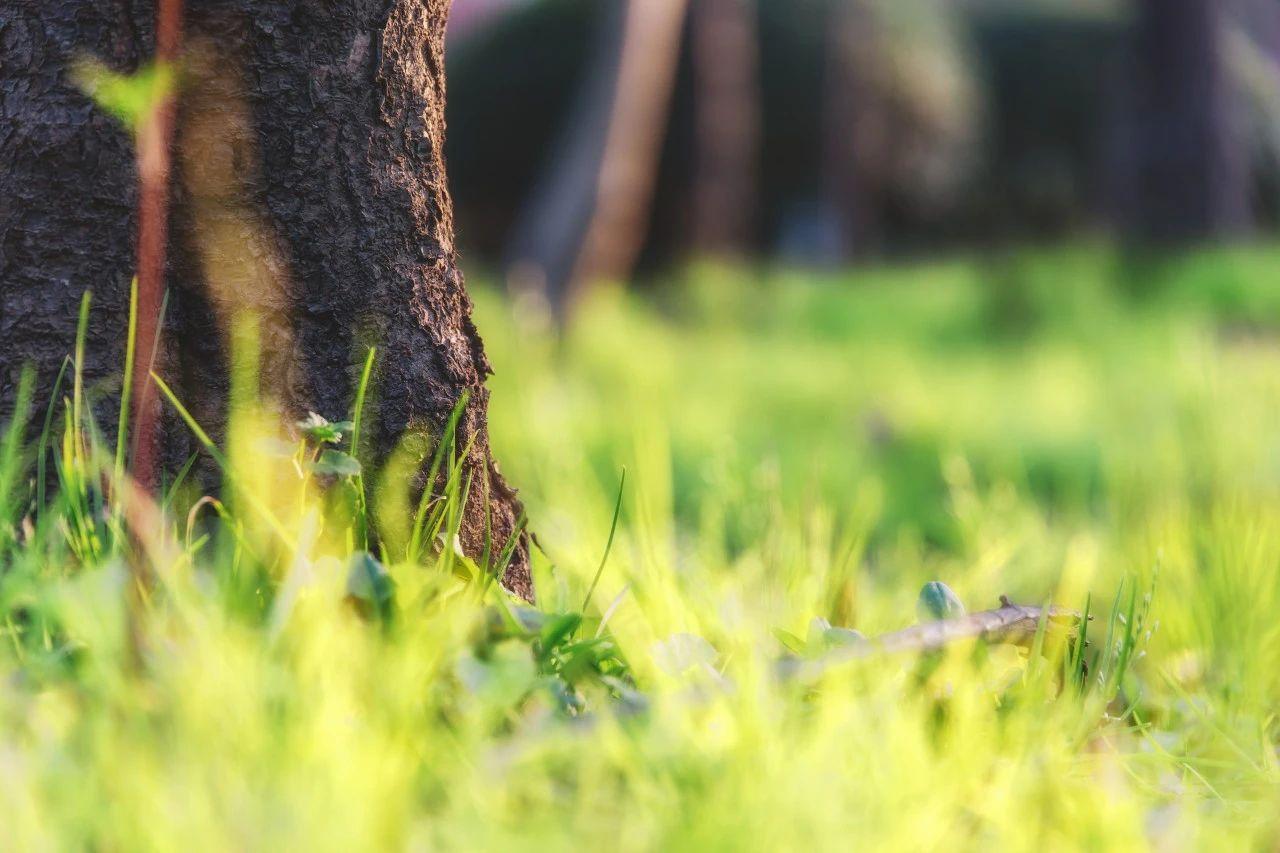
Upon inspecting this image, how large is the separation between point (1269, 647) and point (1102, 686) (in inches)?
16.2

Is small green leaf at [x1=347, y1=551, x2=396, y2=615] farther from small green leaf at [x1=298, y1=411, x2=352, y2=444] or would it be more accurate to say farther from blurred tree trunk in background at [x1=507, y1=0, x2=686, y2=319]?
blurred tree trunk in background at [x1=507, y1=0, x2=686, y2=319]

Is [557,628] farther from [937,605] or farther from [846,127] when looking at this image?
[846,127]

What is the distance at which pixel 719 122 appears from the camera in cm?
568

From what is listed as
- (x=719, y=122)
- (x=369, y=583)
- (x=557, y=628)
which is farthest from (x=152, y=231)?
(x=719, y=122)

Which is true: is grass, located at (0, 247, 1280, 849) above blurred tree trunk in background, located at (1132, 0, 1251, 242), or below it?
below

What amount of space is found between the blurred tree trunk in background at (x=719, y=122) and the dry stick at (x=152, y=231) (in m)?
4.61

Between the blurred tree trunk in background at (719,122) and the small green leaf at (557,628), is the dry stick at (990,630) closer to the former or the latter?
the small green leaf at (557,628)

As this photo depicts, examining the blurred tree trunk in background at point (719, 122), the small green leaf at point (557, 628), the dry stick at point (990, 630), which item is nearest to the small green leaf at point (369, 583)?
the small green leaf at point (557, 628)

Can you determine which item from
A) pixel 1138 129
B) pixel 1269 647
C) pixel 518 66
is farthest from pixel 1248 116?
pixel 1269 647

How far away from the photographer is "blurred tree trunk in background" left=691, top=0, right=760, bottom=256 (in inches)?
219

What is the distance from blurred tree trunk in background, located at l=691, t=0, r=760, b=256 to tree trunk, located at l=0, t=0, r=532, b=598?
4565 mm

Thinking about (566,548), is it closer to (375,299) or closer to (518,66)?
(375,299)

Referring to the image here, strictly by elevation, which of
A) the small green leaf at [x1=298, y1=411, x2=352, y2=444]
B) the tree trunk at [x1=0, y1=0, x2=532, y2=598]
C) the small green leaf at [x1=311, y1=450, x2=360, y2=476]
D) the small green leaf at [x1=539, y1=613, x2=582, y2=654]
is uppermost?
the tree trunk at [x1=0, y1=0, x2=532, y2=598]

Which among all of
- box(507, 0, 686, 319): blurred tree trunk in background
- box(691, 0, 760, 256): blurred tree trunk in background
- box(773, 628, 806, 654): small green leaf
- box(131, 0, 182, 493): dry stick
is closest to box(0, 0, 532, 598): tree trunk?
box(131, 0, 182, 493): dry stick
